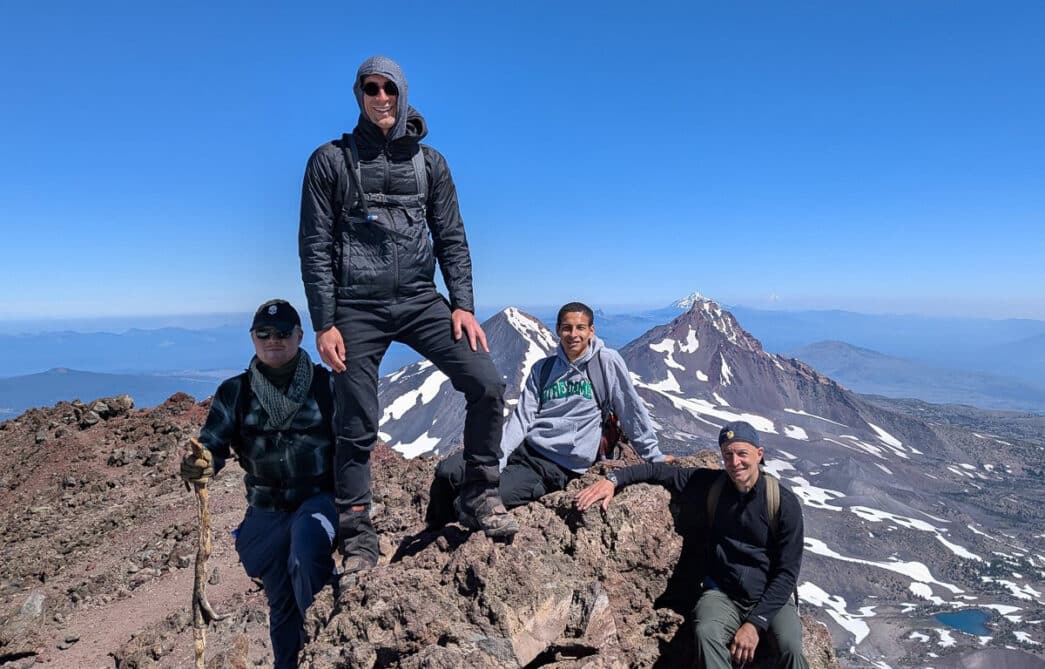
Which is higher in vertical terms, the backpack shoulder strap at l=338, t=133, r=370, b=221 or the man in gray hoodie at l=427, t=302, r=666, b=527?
the backpack shoulder strap at l=338, t=133, r=370, b=221

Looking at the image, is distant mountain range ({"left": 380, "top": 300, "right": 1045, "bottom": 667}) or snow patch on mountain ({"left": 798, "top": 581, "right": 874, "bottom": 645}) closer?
snow patch on mountain ({"left": 798, "top": 581, "right": 874, "bottom": 645})

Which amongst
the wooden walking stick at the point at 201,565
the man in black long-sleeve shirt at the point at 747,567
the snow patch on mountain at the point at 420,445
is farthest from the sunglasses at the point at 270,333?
the snow patch on mountain at the point at 420,445

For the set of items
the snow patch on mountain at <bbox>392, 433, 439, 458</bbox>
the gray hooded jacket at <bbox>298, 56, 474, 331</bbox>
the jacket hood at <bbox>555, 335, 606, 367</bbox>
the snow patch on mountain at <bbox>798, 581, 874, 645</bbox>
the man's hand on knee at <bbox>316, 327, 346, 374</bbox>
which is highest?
the gray hooded jacket at <bbox>298, 56, 474, 331</bbox>

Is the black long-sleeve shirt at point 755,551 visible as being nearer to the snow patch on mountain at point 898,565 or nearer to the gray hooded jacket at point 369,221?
the gray hooded jacket at point 369,221

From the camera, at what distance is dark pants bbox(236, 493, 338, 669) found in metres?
5.39

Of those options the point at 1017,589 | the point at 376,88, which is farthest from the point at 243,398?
the point at 1017,589

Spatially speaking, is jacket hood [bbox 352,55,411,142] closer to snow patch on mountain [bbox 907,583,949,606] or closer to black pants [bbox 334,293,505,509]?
black pants [bbox 334,293,505,509]

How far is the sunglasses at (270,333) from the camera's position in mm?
5434

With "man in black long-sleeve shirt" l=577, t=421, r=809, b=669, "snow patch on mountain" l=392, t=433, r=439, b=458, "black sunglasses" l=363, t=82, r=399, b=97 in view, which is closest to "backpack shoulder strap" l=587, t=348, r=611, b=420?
"man in black long-sleeve shirt" l=577, t=421, r=809, b=669

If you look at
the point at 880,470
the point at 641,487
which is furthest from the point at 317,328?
the point at 880,470

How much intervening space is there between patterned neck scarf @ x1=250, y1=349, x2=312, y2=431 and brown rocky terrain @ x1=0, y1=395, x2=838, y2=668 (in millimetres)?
1672

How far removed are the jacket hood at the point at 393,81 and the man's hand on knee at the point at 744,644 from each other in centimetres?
569

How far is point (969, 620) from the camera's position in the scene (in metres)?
104

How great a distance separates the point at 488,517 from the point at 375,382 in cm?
171
